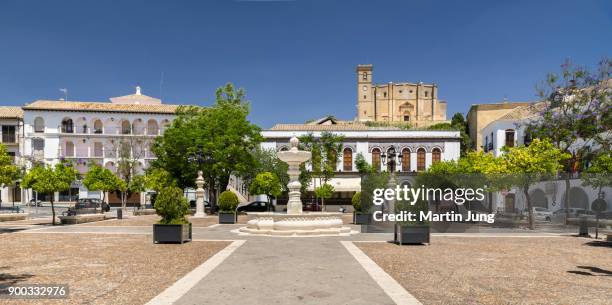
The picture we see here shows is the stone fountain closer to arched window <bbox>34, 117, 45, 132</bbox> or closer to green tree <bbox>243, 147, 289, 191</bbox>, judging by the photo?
green tree <bbox>243, 147, 289, 191</bbox>

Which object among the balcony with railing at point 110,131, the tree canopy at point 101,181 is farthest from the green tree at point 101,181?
the balcony with railing at point 110,131

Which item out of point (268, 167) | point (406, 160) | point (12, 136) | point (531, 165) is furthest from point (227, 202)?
point (12, 136)

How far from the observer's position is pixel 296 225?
1742 centimetres

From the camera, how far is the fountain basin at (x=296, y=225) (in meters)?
17.4

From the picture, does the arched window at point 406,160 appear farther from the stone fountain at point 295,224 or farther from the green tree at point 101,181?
the stone fountain at point 295,224

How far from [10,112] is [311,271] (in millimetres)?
56081

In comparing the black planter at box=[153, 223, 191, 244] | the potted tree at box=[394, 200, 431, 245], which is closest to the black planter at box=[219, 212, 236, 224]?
the black planter at box=[153, 223, 191, 244]

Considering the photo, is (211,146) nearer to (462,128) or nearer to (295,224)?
(295,224)

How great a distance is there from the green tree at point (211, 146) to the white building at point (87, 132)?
17290mm

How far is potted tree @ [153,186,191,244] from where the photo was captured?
14.4 m

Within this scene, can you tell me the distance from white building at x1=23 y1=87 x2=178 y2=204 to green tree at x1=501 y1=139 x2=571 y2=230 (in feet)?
133

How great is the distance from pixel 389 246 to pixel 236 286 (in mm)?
7606

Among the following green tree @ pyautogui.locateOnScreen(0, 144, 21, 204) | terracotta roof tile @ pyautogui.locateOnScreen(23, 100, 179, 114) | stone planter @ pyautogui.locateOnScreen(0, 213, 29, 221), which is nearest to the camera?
green tree @ pyautogui.locateOnScreen(0, 144, 21, 204)

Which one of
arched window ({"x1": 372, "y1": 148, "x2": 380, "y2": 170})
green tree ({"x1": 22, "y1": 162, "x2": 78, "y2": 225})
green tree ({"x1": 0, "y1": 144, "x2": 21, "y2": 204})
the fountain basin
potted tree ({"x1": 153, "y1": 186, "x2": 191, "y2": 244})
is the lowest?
the fountain basin
